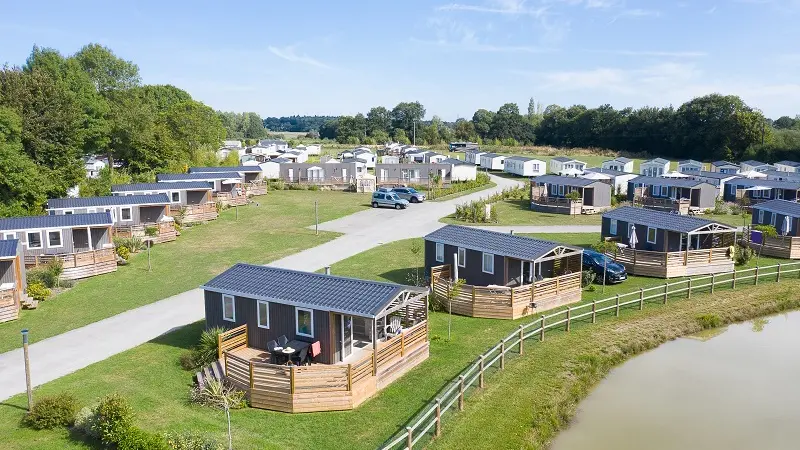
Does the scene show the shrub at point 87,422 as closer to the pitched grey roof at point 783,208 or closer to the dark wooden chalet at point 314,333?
the dark wooden chalet at point 314,333

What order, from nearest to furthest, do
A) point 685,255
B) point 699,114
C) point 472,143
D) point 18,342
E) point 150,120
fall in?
point 18,342 < point 685,255 < point 150,120 < point 699,114 < point 472,143

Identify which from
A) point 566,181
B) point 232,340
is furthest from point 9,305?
point 566,181

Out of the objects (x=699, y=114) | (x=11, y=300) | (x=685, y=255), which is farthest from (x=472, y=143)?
(x=11, y=300)

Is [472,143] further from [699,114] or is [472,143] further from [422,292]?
[422,292]

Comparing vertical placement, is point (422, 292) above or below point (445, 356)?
above

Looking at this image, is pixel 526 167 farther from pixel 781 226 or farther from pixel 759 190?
pixel 781 226

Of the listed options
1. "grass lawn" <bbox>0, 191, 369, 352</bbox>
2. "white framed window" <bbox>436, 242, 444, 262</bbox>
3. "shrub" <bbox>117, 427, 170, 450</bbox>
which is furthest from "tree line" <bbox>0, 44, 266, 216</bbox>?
"shrub" <bbox>117, 427, 170, 450</bbox>

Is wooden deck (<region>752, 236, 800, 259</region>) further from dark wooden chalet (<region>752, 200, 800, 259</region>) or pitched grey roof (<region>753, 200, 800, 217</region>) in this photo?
pitched grey roof (<region>753, 200, 800, 217</region>)
